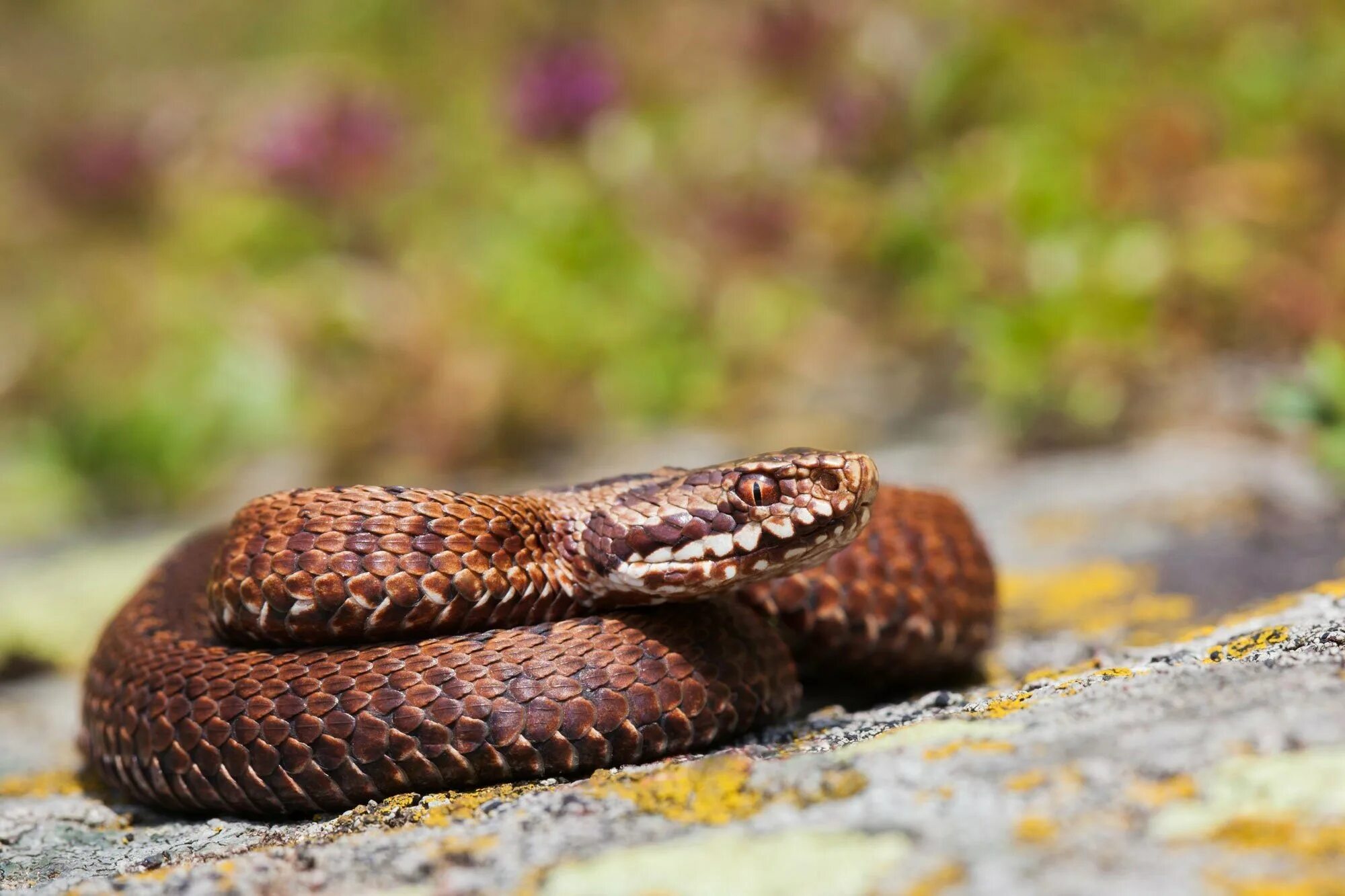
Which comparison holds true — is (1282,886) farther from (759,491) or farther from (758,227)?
(758,227)

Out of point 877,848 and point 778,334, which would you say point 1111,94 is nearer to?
point 778,334

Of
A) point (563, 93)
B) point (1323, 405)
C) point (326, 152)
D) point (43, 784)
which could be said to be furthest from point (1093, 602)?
point (326, 152)

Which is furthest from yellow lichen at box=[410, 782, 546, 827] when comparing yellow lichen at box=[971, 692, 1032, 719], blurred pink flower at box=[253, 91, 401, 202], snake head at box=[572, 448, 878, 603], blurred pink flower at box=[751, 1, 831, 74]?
blurred pink flower at box=[751, 1, 831, 74]

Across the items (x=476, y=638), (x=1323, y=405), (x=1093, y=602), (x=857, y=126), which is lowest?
(x=1093, y=602)

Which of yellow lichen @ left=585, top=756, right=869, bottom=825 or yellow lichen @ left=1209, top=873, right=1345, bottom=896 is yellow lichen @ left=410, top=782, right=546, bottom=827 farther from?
yellow lichen @ left=1209, top=873, right=1345, bottom=896

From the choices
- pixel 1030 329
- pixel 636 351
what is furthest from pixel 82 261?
pixel 1030 329
